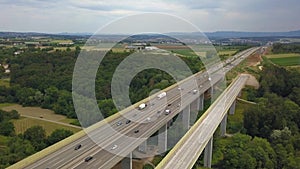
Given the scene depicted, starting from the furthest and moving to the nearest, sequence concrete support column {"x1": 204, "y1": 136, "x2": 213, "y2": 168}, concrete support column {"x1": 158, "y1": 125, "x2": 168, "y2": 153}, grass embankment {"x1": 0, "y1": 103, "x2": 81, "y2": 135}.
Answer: grass embankment {"x1": 0, "y1": 103, "x2": 81, "y2": 135}
concrete support column {"x1": 158, "y1": 125, "x2": 168, "y2": 153}
concrete support column {"x1": 204, "y1": 136, "x2": 213, "y2": 168}

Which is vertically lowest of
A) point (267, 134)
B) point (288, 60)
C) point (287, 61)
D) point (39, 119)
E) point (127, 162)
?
point (39, 119)

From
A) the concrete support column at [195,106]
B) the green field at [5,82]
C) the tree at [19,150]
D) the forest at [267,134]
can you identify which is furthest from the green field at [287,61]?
the tree at [19,150]

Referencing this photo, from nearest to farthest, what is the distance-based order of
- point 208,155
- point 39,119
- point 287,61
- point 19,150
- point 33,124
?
1. point 19,150
2. point 208,155
3. point 33,124
4. point 39,119
5. point 287,61

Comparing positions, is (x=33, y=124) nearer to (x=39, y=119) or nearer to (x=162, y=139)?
(x=39, y=119)

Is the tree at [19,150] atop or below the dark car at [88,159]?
below

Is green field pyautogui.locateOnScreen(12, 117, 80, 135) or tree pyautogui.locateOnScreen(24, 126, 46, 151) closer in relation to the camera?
tree pyautogui.locateOnScreen(24, 126, 46, 151)

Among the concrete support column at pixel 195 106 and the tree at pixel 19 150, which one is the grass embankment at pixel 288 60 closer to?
the concrete support column at pixel 195 106

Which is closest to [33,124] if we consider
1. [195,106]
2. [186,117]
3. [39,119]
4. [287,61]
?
[39,119]

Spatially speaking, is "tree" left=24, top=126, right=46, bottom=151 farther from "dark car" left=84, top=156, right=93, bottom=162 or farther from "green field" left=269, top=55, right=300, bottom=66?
"green field" left=269, top=55, right=300, bottom=66

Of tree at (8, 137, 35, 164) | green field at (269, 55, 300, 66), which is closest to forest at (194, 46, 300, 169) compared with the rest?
tree at (8, 137, 35, 164)

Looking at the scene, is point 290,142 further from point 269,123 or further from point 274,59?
point 274,59

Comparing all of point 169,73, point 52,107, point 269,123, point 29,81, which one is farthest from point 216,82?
point 29,81
